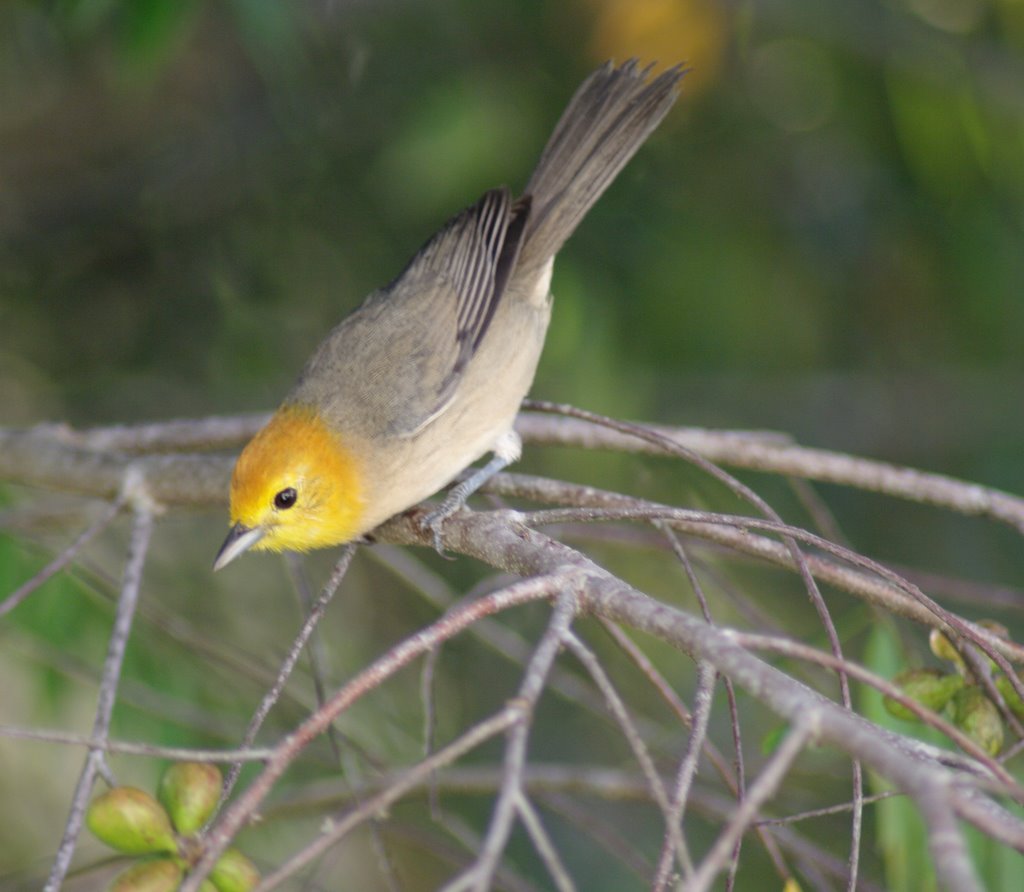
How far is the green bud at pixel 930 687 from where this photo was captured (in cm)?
267

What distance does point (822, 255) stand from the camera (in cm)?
574

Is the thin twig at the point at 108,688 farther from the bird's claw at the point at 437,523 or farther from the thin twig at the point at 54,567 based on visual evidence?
the bird's claw at the point at 437,523


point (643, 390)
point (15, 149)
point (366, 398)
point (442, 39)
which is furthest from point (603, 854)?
point (15, 149)

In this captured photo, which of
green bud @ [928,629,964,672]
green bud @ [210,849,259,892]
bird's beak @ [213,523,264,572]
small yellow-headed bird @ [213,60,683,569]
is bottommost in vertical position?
green bud @ [210,849,259,892]

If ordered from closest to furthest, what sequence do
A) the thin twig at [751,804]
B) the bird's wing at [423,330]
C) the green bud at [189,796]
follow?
the thin twig at [751,804], the green bud at [189,796], the bird's wing at [423,330]

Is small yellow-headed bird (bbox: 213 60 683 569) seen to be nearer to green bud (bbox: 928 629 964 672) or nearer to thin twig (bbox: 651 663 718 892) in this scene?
green bud (bbox: 928 629 964 672)

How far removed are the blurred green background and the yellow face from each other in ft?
4.49

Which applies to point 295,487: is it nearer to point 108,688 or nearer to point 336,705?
point 108,688

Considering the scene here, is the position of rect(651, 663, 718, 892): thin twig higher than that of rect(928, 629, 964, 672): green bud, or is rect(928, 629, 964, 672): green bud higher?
rect(928, 629, 964, 672): green bud

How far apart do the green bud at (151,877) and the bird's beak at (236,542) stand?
1.52 meters

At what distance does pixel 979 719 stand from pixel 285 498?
6.35 ft

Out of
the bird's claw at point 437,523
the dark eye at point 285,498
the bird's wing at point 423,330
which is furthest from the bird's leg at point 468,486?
the dark eye at point 285,498

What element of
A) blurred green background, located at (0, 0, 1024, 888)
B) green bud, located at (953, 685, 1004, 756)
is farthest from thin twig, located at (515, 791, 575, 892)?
blurred green background, located at (0, 0, 1024, 888)

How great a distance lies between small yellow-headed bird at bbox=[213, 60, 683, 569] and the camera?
3564 mm
